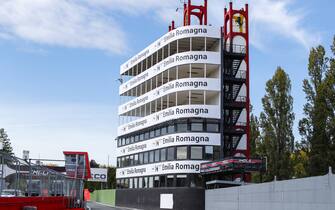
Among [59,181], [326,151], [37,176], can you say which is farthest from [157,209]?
[37,176]

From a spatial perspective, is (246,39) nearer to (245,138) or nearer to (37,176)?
(245,138)

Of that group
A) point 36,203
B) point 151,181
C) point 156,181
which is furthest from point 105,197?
point 36,203

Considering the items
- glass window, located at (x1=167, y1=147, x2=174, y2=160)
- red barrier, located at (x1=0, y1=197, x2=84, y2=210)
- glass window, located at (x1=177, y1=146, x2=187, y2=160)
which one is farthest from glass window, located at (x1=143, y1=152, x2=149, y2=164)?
red barrier, located at (x1=0, y1=197, x2=84, y2=210)

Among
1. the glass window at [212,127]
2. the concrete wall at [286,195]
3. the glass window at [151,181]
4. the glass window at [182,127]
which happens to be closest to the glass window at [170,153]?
the glass window at [182,127]

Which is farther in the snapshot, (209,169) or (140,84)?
(140,84)

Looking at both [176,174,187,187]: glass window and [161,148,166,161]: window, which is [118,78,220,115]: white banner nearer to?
[161,148,166,161]: window

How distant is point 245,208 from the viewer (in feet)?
119

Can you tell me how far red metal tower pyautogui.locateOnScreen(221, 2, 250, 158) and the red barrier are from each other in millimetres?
30844

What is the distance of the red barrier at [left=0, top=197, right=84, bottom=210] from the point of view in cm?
1494

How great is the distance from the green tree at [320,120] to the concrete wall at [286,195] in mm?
9881

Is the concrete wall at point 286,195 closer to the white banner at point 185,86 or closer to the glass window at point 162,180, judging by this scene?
the white banner at point 185,86

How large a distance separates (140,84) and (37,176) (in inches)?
1928

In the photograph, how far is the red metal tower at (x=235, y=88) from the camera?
55.4 meters

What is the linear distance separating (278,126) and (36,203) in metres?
42.9
